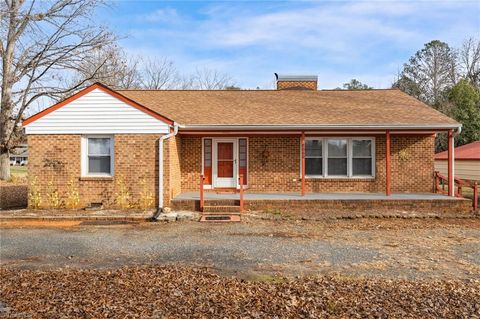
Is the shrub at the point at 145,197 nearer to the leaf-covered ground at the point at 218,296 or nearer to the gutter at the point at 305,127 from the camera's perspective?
the gutter at the point at 305,127

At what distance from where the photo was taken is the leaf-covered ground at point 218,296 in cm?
421

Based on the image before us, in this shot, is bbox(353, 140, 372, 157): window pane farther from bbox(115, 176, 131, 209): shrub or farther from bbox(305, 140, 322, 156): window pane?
bbox(115, 176, 131, 209): shrub

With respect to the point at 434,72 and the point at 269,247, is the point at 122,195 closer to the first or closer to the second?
the point at 269,247

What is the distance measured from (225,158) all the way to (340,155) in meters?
4.33

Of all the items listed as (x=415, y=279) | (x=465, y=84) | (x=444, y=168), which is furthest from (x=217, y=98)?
(x=465, y=84)

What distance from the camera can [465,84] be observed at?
1207 inches

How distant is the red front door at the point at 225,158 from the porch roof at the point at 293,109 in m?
1.22

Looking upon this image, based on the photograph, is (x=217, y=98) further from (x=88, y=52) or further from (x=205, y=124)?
(x=88, y=52)

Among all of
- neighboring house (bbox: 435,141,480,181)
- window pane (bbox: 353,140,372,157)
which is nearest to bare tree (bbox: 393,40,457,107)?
neighboring house (bbox: 435,141,480,181)

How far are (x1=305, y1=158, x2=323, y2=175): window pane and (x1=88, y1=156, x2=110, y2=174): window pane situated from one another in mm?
7073

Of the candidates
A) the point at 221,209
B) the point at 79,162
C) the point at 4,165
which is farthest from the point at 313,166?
the point at 4,165

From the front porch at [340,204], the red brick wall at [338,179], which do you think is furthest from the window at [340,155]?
the front porch at [340,204]

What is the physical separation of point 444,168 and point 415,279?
2066 cm

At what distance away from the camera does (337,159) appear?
1412 cm
